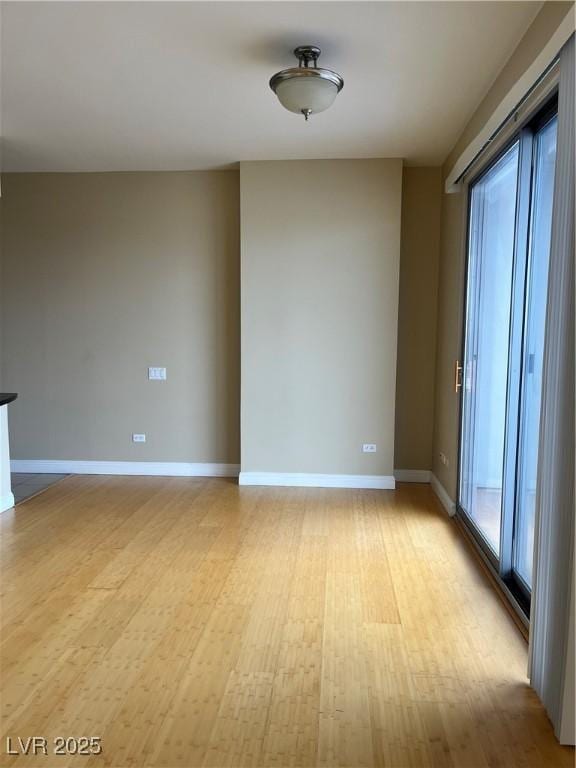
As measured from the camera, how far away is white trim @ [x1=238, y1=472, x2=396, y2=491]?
508cm

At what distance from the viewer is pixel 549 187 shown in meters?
2.69

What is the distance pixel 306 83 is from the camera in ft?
9.36

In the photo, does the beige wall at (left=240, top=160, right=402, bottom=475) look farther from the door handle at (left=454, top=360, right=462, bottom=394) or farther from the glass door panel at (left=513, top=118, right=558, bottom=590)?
the glass door panel at (left=513, top=118, right=558, bottom=590)

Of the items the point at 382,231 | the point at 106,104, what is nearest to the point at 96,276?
the point at 106,104

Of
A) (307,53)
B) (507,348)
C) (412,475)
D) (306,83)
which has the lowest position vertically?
(412,475)

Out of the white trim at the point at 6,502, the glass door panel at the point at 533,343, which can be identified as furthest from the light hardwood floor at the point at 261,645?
the glass door panel at the point at 533,343

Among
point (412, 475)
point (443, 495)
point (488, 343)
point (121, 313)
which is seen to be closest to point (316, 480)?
point (412, 475)

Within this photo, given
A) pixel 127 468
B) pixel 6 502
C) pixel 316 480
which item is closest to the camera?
pixel 6 502

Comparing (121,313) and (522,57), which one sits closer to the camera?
(522,57)

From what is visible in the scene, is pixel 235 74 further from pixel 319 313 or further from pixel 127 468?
pixel 127 468

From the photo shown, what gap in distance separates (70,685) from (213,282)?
11.9ft

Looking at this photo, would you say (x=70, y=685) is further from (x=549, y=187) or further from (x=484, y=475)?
(x=549, y=187)

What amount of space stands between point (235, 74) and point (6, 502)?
11.1 ft

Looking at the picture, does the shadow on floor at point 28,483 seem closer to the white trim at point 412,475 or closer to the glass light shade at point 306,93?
the white trim at point 412,475
